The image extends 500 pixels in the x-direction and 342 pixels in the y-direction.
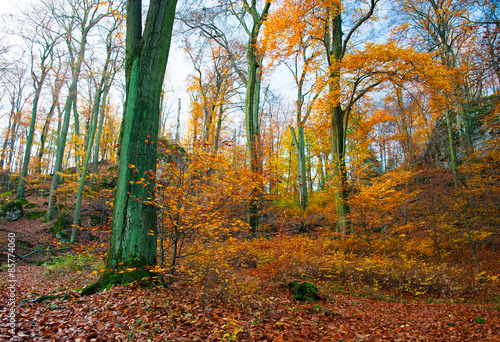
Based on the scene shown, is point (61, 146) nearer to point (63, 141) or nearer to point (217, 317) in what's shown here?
point (63, 141)

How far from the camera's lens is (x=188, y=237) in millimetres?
4465

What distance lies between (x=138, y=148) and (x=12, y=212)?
1265 cm

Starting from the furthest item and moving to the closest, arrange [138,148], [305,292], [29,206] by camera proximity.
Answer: [29,206] < [305,292] < [138,148]

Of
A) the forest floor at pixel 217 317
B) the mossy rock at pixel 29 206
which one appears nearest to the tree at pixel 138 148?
the forest floor at pixel 217 317

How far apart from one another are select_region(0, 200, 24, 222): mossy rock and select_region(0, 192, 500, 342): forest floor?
10.6 meters

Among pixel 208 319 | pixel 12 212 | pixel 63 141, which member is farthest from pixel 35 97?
pixel 208 319

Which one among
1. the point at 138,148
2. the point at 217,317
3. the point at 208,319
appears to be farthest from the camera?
the point at 138,148

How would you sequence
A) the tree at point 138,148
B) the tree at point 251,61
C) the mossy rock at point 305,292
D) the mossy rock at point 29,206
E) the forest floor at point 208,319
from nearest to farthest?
the forest floor at point 208,319, the tree at point 138,148, the mossy rock at point 305,292, the tree at point 251,61, the mossy rock at point 29,206

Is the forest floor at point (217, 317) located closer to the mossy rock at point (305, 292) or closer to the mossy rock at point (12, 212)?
the mossy rock at point (305, 292)

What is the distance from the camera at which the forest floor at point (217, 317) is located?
2.59 metres

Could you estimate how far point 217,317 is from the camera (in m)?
3.07

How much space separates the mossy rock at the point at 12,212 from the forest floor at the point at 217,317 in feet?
34.9

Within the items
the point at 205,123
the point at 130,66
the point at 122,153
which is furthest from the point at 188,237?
the point at 205,123

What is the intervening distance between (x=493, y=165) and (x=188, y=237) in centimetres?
1020
